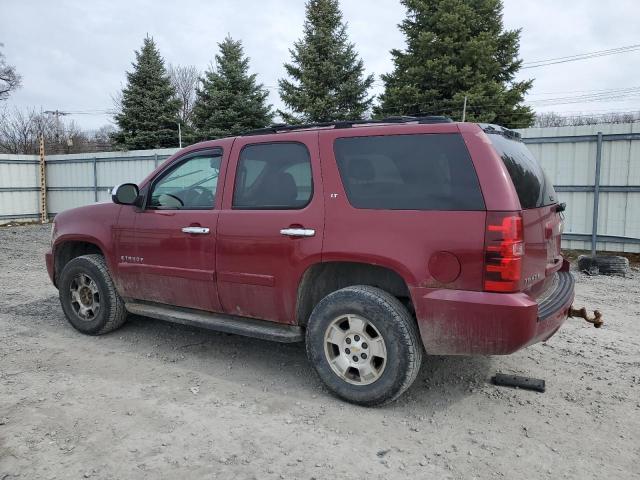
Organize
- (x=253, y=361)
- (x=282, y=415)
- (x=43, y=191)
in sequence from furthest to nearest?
(x=43, y=191)
(x=253, y=361)
(x=282, y=415)

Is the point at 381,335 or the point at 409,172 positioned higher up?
the point at 409,172

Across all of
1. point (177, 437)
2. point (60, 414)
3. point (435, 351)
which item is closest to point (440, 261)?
point (435, 351)

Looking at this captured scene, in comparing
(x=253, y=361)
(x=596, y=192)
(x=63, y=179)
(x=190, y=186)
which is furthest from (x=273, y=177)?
(x=63, y=179)

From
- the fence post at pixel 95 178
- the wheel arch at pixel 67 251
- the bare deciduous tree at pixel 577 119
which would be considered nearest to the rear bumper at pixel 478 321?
the wheel arch at pixel 67 251

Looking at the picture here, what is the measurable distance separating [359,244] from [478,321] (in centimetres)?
88

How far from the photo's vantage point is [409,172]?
129 inches

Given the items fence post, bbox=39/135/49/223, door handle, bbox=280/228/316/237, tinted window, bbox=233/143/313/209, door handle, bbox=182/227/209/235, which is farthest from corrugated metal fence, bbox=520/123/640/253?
fence post, bbox=39/135/49/223

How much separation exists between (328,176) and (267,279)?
88 centimetres

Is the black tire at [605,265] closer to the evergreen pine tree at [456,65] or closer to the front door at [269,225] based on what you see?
the front door at [269,225]

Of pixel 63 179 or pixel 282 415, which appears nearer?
pixel 282 415

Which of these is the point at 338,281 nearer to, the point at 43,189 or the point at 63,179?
the point at 63,179

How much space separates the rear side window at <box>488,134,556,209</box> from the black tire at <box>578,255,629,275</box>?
499cm

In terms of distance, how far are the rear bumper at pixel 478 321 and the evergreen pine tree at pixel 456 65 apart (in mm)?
19139

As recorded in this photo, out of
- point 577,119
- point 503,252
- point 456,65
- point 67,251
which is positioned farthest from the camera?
point 577,119
